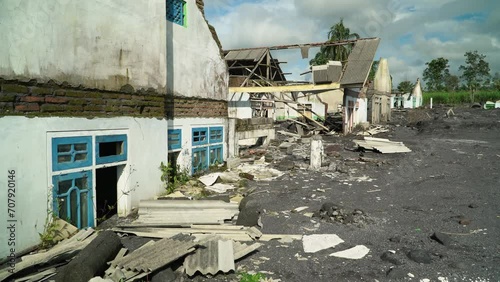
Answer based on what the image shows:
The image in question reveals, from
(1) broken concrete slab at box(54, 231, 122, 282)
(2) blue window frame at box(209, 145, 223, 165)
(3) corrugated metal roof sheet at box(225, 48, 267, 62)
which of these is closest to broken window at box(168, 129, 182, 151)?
(2) blue window frame at box(209, 145, 223, 165)

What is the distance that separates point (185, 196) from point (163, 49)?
10.8ft

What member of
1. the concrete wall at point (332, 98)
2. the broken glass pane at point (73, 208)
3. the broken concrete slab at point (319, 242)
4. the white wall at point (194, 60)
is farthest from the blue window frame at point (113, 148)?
the concrete wall at point (332, 98)

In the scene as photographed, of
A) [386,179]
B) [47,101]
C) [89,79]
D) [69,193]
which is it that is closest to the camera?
[47,101]

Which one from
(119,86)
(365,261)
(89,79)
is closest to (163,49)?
(119,86)

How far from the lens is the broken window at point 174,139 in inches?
314

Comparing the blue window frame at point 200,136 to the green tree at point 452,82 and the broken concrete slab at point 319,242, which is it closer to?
the broken concrete slab at point 319,242

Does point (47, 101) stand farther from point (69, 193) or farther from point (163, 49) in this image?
point (163, 49)

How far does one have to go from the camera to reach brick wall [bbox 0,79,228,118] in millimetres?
4262

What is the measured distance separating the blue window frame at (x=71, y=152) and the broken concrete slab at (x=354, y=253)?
412cm

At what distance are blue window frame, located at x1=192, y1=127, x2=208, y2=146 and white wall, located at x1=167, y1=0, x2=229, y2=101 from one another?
3.14ft

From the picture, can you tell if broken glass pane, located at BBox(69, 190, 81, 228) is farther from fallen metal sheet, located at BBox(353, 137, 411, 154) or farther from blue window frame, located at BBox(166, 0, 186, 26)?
fallen metal sheet, located at BBox(353, 137, 411, 154)

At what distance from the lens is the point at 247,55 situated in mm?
18781

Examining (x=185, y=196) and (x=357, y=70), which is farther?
(x=357, y=70)

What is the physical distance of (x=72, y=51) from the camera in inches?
200
